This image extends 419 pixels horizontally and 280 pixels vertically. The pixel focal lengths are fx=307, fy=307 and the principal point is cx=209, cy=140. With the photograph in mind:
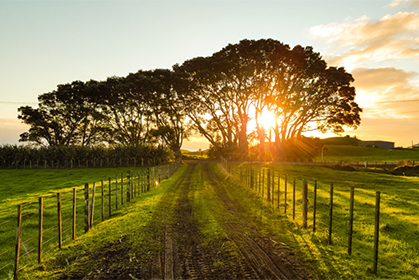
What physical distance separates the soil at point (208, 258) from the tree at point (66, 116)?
5826 centimetres

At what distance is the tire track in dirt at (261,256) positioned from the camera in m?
7.36

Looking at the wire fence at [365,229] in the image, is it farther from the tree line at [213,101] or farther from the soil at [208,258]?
the tree line at [213,101]

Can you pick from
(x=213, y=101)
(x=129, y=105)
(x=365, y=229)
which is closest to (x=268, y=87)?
(x=213, y=101)

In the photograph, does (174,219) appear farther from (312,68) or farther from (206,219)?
(312,68)

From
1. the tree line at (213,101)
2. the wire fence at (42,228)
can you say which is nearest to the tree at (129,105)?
the tree line at (213,101)

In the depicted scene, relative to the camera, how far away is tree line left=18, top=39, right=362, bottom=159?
5319 cm

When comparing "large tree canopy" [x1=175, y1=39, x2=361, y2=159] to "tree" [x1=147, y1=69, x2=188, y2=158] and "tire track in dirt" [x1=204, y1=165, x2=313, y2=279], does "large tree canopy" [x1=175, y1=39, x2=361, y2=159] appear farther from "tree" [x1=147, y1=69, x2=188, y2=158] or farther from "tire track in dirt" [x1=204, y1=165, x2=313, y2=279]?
"tire track in dirt" [x1=204, y1=165, x2=313, y2=279]

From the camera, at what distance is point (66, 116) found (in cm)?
6688

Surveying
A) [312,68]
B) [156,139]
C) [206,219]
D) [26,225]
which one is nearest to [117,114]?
[156,139]

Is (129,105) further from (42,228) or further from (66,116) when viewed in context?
(42,228)

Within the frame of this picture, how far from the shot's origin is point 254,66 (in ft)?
172

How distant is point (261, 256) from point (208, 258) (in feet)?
4.84

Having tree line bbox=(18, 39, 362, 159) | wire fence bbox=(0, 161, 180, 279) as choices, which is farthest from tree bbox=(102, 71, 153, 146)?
wire fence bbox=(0, 161, 180, 279)

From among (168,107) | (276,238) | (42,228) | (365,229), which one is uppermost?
(168,107)
